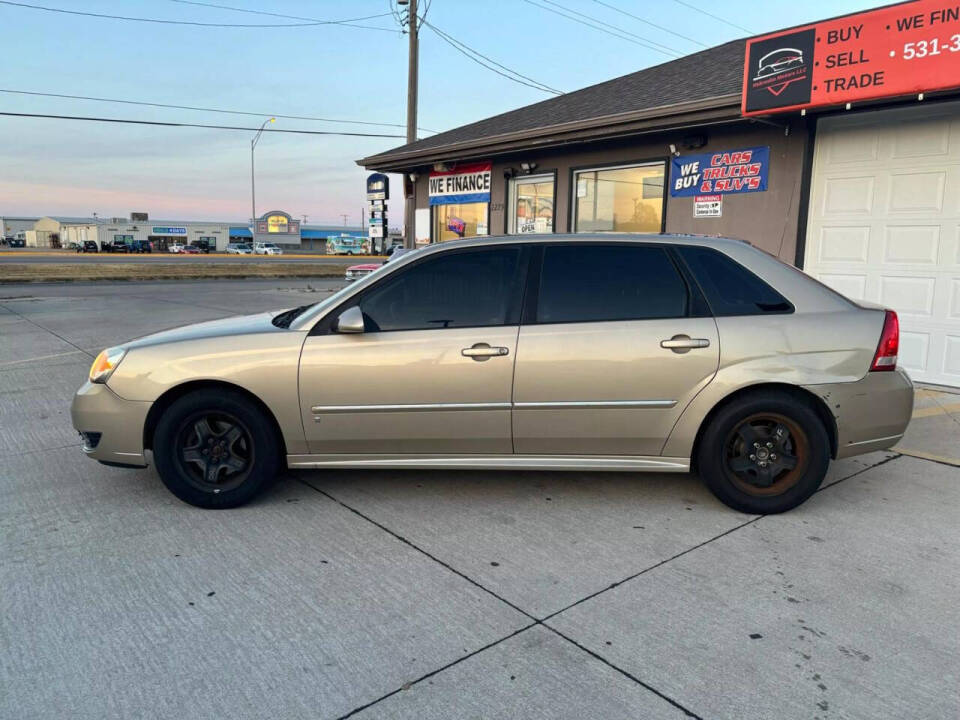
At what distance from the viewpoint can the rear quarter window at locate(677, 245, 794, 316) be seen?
4.05 metres

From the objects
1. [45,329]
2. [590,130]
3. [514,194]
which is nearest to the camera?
[590,130]

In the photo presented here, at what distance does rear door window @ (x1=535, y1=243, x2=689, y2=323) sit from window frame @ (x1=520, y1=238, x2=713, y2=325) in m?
0.01

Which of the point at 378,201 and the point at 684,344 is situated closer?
the point at 684,344

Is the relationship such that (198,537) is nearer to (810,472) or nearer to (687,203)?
(810,472)

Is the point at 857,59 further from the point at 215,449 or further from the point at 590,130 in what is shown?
the point at 215,449

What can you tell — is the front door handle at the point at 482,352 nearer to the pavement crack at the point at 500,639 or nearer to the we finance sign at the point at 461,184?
the pavement crack at the point at 500,639

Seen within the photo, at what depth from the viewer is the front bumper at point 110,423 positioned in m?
4.01

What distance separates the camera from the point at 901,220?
24.3ft

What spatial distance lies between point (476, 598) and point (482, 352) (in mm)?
1389

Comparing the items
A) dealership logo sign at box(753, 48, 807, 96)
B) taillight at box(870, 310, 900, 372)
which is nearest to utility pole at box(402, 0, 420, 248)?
dealership logo sign at box(753, 48, 807, 96)

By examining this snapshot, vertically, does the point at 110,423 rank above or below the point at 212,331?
below

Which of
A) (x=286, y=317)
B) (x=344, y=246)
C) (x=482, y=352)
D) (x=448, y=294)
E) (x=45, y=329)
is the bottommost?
(x=45, y=329)

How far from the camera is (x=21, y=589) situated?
3.13 m

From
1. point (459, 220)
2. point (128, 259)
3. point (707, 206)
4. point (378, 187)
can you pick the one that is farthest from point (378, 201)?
point (128, 259)
